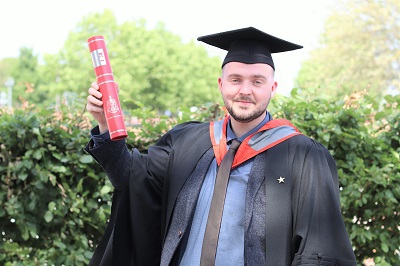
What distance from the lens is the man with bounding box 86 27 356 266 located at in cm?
264

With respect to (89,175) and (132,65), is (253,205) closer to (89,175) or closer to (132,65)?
(89,175)

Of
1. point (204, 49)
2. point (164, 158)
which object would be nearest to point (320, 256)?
point (164, 158)

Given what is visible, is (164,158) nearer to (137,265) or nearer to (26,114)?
→ (137,265)

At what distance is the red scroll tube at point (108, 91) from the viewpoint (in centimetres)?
272

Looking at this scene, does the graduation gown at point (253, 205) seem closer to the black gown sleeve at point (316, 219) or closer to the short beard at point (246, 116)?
the black gown sleeve at point (316, 219)

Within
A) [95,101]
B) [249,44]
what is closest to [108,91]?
[95,101]

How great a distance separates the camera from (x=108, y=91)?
9.05 ft

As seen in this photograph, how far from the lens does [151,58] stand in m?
37.4

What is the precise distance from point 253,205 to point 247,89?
1.72 ft

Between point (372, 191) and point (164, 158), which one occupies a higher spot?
point (164, 158)

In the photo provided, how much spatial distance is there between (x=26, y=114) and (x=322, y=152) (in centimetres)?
239

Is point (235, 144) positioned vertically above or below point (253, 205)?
above

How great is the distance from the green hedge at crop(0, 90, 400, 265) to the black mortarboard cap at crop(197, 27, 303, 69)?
55.0 inches

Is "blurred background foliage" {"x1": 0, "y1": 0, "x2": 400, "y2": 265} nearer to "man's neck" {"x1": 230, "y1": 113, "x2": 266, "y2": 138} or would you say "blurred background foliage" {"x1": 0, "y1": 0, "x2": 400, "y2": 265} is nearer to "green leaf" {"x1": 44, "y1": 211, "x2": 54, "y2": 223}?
"green leaf" {"x1": 44, "y1": 211, "x2": 54, "y2": 223}
